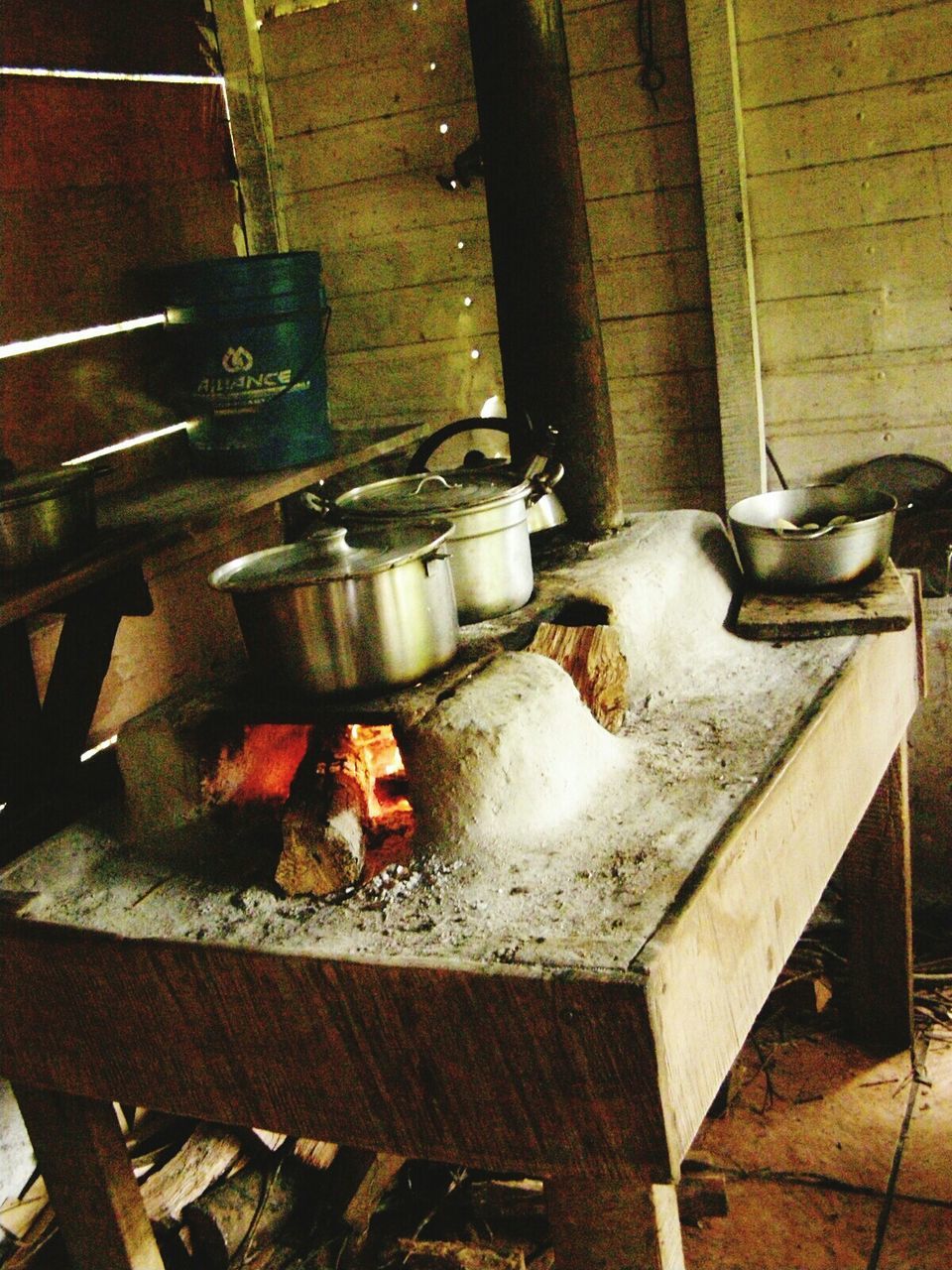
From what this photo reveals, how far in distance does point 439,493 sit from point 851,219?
76.6 inches

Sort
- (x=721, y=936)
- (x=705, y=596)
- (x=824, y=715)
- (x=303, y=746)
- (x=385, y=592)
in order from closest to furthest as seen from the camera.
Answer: (x=721, y=936)
(x=385, y=592)
(x=824, y=715)
(x=303, y=746)
(x=705, y=596)

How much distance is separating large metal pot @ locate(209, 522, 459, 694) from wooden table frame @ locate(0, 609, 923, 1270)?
57 centimetres

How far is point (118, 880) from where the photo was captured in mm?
2260

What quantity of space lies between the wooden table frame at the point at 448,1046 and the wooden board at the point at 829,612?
1.58 ft

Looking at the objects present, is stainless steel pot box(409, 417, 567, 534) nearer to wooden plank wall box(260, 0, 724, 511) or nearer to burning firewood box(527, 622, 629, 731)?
burning firewood box(527, 622, 629, 731)

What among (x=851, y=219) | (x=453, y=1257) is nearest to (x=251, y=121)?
(x=851, y=219)

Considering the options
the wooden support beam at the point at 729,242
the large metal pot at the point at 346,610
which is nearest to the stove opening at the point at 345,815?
the large metal pot at the point at 346,610

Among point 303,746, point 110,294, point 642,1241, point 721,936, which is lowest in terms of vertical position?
point 642,1241

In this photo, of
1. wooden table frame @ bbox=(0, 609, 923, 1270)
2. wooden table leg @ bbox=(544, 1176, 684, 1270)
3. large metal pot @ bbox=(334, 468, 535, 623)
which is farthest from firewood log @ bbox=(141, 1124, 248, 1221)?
large metal pot @ bbox=(334, 468, 535, 623)

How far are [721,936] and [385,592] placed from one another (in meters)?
0.85

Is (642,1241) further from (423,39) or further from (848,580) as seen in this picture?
(423,39)

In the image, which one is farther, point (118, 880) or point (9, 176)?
point (9, 176)

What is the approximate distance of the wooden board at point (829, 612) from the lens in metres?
2.88

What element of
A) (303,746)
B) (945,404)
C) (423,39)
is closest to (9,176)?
(423,39)
